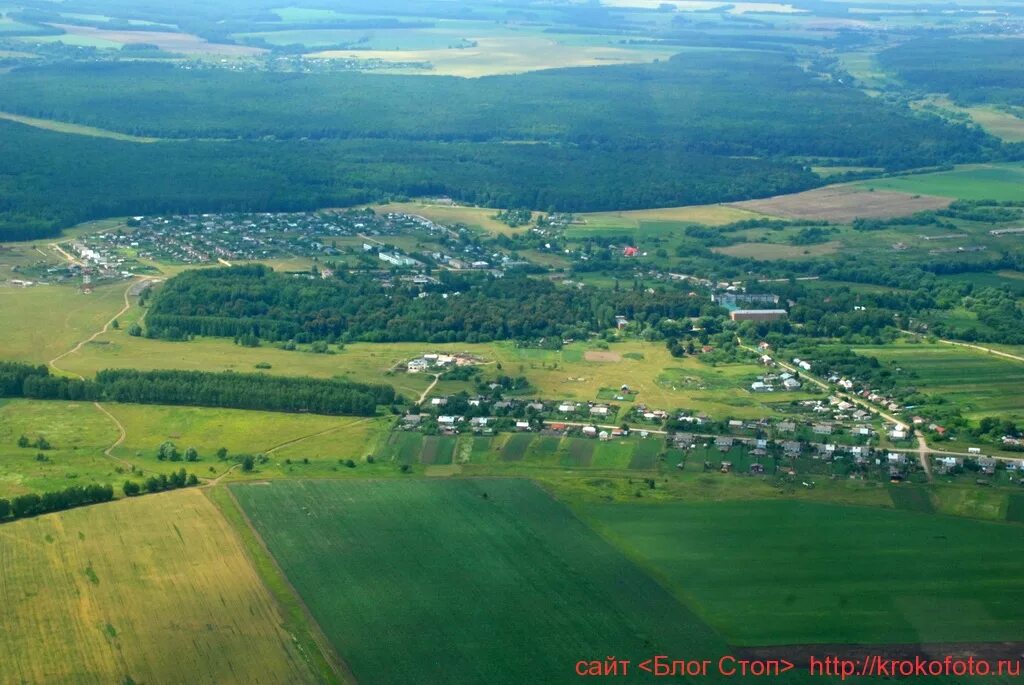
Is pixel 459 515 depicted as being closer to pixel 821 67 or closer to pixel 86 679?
pixel 86 679

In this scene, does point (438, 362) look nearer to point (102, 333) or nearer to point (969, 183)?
point (102, 333)

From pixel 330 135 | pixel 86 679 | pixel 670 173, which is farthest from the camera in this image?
pixel 330 135

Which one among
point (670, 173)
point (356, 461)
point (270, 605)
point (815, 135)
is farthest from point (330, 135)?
point (270, 605)

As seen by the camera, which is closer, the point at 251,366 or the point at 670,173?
the point at 251,366

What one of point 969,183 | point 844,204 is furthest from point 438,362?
point 969,183

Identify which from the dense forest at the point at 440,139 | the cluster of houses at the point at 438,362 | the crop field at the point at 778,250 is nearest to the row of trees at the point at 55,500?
the cluster of houses at the point at 438,362
